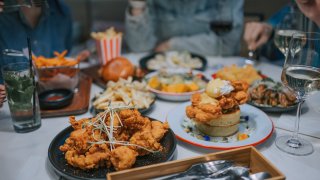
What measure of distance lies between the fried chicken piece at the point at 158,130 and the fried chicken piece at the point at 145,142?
23 millimetres

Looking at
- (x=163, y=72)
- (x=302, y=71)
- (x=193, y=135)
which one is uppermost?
(x=302, y=71)

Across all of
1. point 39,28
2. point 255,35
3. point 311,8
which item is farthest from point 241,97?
point 39,28

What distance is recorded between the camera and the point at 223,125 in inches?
49.6

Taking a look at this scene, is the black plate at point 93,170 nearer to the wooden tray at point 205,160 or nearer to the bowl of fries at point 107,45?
the wooden tray at point 205,160

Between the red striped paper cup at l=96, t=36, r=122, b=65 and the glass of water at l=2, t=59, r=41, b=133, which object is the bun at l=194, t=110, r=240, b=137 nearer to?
the glass of water at l=2, t=59, r=41, b=133

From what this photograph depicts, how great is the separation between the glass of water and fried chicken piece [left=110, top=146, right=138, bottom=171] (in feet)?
1.75

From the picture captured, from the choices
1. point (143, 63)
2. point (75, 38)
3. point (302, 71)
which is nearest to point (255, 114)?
point (302, 71)

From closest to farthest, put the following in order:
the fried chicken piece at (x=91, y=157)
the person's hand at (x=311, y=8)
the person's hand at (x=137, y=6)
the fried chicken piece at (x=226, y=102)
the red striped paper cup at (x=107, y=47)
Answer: the fried chicken piece at (x=91, y=157), the fried chicken piece at (x=226, y=102), the person's hand at (x=311, y=8), the red striped paper cup at (x=107, y=47), the person's hand at (x=137, y=6)

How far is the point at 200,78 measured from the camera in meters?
1.84

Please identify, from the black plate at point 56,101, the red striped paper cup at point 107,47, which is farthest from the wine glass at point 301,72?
the red striped paper cup at point 107,47

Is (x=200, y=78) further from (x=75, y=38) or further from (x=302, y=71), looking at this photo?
(x=75, y=38)

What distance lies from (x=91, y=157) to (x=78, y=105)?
635mm

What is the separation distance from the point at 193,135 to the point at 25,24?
1624 millimetres

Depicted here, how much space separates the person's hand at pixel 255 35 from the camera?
2.12 meters
